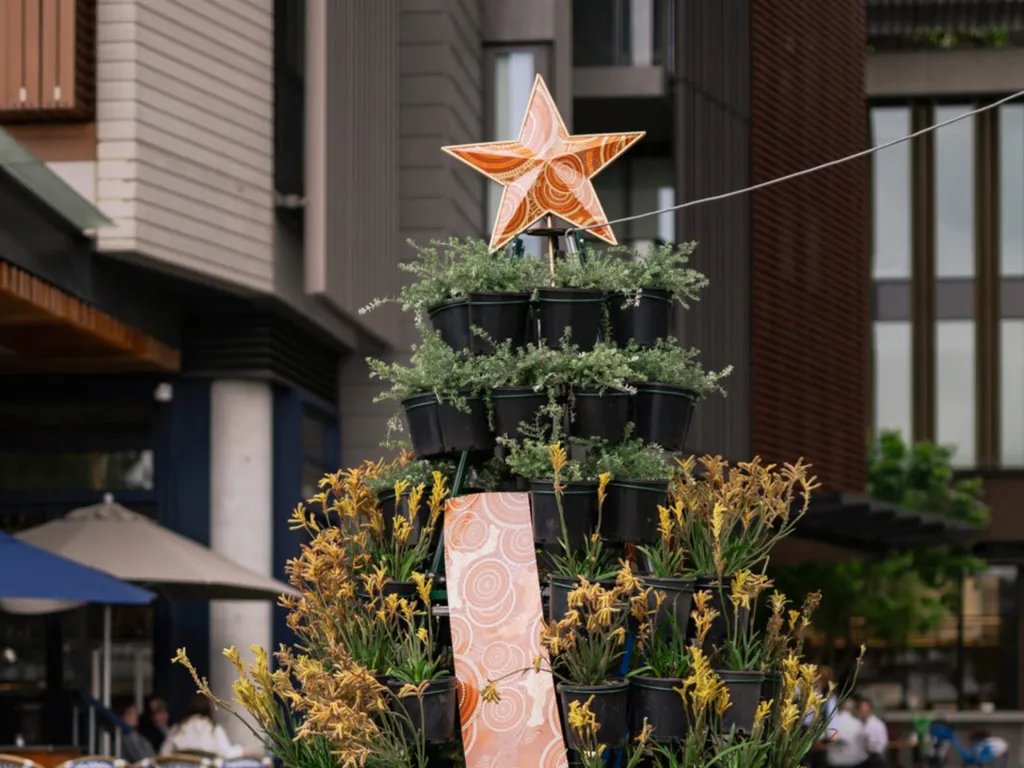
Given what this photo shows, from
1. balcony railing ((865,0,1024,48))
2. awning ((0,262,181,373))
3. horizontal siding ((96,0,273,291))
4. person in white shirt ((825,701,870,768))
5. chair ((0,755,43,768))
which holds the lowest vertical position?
person in white shirt ((825,701,870,768))

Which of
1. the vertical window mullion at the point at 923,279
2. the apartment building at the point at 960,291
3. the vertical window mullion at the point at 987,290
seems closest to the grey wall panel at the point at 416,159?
the apartment building at the point at 960,291

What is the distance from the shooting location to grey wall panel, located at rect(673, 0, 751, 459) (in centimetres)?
2353

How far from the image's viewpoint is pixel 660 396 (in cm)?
796

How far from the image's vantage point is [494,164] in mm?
8836

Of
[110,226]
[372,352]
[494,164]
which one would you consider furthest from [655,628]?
[372,352]

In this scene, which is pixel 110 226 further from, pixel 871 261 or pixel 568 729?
pixel 871 261

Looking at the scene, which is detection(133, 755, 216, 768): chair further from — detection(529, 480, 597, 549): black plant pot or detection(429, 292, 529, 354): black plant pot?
detection(529, 480, 597, 549): black plant pot

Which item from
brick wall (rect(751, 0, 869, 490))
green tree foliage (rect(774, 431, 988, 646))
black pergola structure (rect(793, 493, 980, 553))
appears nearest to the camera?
brick wall (rect(751, 0, 869, 490))

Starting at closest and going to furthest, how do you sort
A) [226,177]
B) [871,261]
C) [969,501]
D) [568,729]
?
[568,729] < [226,177] < [969,501] < [871,261]

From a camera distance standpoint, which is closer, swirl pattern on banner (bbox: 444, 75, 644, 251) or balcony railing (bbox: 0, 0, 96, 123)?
swirl pattern on banner (bbox: 444, 75, 644, 251)

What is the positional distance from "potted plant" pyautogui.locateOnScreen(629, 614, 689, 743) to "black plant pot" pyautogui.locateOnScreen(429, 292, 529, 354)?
1195 mm

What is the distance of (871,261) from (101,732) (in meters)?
27.9

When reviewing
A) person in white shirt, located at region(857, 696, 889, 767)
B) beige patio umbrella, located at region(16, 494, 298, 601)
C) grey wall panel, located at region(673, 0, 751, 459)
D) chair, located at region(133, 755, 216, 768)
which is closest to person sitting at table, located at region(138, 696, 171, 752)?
beige patio umbrella, located at region(16, 494, 298, 601)

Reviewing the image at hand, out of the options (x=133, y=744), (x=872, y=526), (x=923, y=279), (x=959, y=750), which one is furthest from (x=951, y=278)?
(x=133, y=744)
